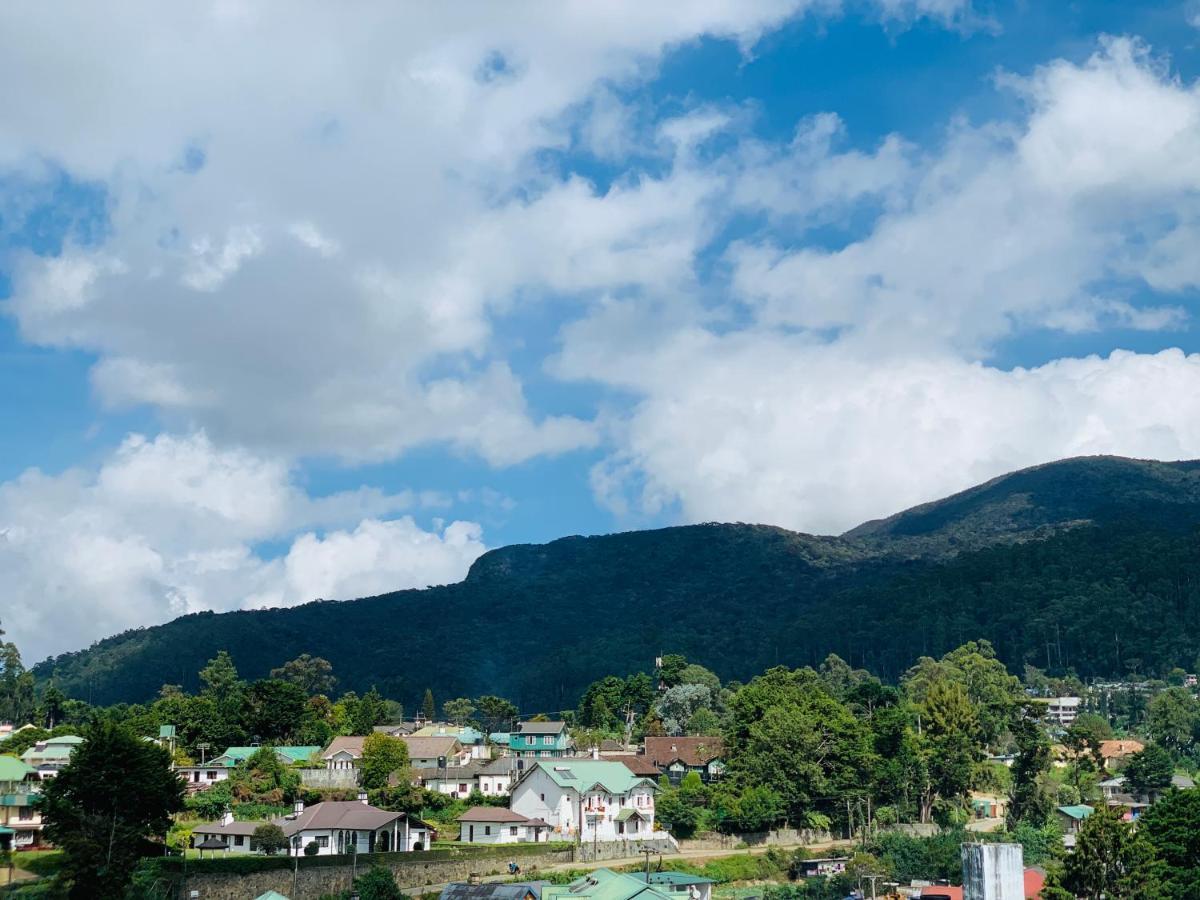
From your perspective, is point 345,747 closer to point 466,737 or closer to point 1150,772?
point 466,737

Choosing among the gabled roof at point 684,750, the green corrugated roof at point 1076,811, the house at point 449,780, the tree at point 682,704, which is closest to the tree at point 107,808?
the house at point 449,780

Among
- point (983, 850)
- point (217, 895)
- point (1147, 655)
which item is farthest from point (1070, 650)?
point (983, 850)

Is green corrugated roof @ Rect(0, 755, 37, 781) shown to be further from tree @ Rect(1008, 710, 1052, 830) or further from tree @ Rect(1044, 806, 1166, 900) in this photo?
tree @ Rect(1008, 710, 1052, 830)

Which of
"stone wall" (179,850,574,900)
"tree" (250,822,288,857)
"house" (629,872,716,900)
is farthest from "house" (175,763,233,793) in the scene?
"house" (629,872,716,900)

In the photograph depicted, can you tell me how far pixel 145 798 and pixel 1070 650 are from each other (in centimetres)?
13335

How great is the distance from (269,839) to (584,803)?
18.8m

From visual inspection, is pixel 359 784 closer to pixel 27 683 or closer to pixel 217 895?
pixel 217 895

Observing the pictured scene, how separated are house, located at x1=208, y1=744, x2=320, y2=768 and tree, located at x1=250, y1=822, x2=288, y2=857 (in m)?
13.0

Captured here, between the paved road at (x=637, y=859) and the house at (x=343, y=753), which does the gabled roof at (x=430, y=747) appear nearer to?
the house at (x=343, y=753)

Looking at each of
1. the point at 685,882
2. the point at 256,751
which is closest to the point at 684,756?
the point at 685,882

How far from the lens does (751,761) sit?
2648 inches

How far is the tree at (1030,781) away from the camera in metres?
70.7

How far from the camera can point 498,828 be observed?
6141 cm

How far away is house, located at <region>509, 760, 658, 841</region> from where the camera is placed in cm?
6431
